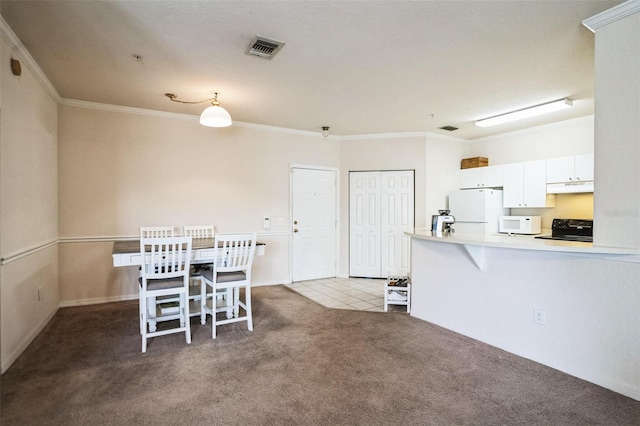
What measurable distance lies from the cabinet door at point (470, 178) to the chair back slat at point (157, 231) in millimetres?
5026

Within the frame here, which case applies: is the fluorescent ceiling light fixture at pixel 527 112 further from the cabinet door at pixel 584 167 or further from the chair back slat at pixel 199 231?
the chair back slat at pixel 199 231

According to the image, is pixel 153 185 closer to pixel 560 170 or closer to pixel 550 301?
pixel 550 301

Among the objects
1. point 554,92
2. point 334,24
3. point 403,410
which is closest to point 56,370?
point 403,410

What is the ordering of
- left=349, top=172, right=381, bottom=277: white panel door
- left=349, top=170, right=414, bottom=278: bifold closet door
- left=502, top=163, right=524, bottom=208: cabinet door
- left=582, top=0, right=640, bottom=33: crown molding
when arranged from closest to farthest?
left=582, top=0, right=640, bottom=33: crown molding
left=502, top=163, right=524, bottom=208: cabinet door
left=349, top=170, right=414, bottom=278: bifold closet door
left=349, top=172, right=381, bottom=277: white panel door

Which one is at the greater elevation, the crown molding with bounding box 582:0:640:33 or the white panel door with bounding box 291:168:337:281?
the crown molding with bounding box 582:0:640:33

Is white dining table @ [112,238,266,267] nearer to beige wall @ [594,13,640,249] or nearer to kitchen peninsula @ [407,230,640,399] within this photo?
kitchen peninsula @ [407,230,640,399]

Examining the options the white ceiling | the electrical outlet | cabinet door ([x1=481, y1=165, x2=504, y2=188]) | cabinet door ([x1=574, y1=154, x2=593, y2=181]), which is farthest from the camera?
cabinet door ([x1=481, y1=165, x2=504, y2=188])

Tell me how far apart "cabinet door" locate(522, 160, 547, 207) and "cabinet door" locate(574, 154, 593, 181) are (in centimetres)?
42

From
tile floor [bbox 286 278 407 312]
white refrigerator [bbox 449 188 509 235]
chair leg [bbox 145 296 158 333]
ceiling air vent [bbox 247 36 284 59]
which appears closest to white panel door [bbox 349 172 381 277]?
tile floor [bbox 286 278 407 312]

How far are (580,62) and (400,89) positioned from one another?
166cm

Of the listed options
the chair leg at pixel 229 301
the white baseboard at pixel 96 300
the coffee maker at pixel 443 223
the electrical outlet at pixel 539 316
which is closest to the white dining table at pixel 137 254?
the chair leg at pixel 229 301

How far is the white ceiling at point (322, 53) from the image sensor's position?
7.45 feet

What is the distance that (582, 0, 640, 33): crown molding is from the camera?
216 cm

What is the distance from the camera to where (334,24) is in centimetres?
242
